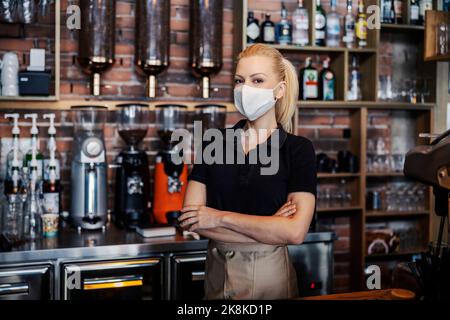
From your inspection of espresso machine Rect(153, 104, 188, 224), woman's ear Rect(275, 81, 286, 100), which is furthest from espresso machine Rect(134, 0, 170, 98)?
woman's ear Rect(275, 81, 286, 100)

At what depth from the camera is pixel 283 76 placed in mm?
2016

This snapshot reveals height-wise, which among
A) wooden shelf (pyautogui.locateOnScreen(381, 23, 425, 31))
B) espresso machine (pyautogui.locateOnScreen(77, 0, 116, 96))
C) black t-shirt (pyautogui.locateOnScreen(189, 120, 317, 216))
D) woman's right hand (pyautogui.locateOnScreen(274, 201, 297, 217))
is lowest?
woman's right hand (pyautogui.locateOnScreen(274, 201, 297, 217))

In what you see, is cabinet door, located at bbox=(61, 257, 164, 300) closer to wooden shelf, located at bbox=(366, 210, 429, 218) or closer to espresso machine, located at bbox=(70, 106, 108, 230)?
espresso machine, located at bbox=(70, 106, 108, 230)

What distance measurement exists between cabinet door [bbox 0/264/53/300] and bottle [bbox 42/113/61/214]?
43 centimetres

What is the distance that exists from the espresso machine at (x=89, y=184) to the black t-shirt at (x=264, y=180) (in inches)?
41.6

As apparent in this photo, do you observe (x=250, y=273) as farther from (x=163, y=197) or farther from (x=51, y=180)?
(x=51, y=180)

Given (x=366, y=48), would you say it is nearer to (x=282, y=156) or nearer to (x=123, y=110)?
(x=123, y=110)

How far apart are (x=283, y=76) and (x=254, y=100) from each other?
15 cm

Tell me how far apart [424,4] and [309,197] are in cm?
222

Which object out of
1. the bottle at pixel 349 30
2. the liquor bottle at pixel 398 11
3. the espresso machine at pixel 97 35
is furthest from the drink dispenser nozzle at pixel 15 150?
the liquor bottle at pixel 398 11

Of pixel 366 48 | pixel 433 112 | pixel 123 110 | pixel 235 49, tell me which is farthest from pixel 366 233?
pixel 123 110

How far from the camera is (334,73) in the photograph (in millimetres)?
3494

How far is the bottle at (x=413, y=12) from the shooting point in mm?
3567

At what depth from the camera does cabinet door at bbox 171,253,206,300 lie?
8.77ft
